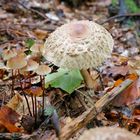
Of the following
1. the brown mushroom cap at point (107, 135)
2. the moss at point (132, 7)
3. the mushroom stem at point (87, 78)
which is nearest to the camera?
the brown mushroom cap at point (107, 135)

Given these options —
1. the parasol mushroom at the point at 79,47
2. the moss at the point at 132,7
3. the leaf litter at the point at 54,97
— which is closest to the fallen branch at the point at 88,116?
the leaf litter at the point at 54,97

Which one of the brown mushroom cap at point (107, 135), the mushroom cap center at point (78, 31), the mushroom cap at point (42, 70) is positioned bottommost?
the brown mushroom cap at point (107, 135)

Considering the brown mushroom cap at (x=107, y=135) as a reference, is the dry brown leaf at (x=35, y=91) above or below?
below

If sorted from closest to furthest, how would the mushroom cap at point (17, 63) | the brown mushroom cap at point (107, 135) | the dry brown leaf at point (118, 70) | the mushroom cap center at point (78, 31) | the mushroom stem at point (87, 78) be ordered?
the brown mushroom cap at point (107, 135) → the mushroom cap at point (17, 63) → the mushroom cap center at point (78, 31) → the mushroom stem at point (87, 78) → the dry brown leaf at point (118, 70)

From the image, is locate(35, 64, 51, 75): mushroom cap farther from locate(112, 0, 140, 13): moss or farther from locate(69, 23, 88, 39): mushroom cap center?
locate(112, 0, 140, 13): moss

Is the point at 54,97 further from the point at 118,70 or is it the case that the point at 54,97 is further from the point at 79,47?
the point at 118,70

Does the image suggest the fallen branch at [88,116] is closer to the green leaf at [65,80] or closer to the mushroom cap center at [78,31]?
the green leaf at [65,80]

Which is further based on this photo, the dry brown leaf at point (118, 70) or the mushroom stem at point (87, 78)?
the dry brown leaf at point (118, 70)

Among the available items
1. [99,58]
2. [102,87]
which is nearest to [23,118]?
[99,58]
